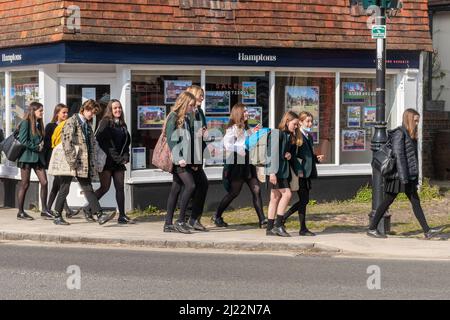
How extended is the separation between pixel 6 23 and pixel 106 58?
2.36 m

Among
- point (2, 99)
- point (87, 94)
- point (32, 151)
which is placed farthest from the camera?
point (2, 99)

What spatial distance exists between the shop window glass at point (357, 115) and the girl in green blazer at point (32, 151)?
574cm

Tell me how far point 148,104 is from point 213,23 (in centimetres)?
179

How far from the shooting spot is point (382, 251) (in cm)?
1209

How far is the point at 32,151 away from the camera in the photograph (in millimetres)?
14828

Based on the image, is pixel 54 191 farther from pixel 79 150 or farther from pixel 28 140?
pixel 79 150

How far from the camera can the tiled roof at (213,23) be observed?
50.4 feet

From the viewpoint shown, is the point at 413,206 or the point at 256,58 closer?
the point at 413,206

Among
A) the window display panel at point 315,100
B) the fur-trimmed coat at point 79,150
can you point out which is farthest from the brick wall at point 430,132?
the fur-trimmed coat at point 79,150

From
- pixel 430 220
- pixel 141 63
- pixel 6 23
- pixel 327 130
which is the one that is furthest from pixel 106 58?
pixel 430 220

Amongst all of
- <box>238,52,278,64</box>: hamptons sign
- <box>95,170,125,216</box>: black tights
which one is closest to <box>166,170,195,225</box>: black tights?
<box>95,170,125,216</box>: black tights

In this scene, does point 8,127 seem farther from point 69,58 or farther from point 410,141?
point 410,141

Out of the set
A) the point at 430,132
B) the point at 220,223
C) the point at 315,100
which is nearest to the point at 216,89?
the point at 315,100

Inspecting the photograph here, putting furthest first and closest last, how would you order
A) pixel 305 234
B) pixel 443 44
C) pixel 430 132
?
pixel 443 44
pixel 430 132
pixel 305 234
